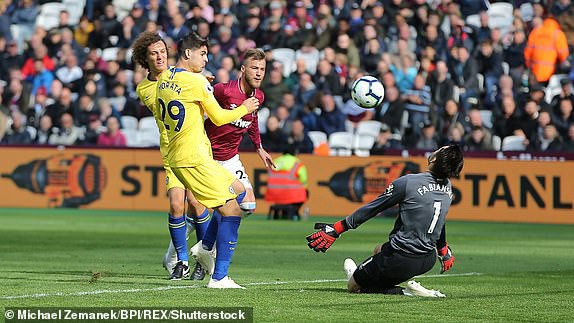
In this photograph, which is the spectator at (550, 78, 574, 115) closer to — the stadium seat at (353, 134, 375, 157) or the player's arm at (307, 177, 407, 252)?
the stadium seat at (353, 134, 375, 157)

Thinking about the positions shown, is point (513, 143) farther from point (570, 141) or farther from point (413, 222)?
point (413, 222)

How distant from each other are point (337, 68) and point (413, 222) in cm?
1752

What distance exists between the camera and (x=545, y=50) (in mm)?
26906

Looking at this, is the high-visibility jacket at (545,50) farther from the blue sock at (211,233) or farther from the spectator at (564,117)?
the blue sock at (211,233)

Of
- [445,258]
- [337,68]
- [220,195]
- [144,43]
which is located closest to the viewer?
[445,258]

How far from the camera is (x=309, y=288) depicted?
1186cm

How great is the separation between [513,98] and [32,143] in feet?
34.5

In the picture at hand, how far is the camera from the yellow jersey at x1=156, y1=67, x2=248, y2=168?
1183cm

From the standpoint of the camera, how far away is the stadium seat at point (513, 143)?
83.3ft

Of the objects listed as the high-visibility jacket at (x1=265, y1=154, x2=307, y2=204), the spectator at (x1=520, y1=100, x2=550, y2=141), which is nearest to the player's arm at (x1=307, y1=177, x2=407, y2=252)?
the high-visibility jacket at (x1=265, y1=154, x2=307, y2=204)

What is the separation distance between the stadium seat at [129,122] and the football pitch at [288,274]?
580cm

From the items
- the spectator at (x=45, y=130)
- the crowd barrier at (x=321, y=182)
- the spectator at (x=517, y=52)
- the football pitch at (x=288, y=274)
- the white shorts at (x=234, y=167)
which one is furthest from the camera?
the spectator at (x=45, y=130)

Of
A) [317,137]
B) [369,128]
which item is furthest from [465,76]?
[317,137]

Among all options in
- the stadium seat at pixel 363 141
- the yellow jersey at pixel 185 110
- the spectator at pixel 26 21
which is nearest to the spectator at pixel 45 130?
the spectator at pixel 26 21
